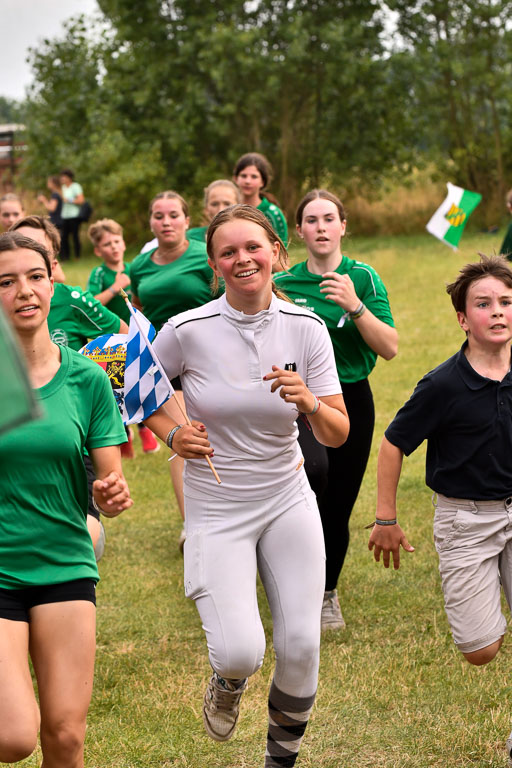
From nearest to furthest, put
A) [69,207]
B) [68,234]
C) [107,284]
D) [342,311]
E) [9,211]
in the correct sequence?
1. [342,311]
2. [9,211]
3. [107,284]
4. [69,207]
5. [68,234]

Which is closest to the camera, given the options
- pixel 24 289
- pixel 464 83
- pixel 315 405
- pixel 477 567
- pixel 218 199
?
pixel 24 289

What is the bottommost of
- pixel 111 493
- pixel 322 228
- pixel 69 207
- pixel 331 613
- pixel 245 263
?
pixel 69 207

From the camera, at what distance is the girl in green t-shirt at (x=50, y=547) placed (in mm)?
3326

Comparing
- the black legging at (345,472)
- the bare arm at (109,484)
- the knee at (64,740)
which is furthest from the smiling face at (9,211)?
the knee at (64,740)

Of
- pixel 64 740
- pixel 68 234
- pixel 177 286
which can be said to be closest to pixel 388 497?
pixel 64 740

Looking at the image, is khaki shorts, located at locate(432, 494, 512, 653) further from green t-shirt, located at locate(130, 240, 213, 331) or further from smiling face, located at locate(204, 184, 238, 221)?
smiling face, located at locate(204, 184, 238, 221)

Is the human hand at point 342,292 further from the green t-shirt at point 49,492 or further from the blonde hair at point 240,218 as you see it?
the green t-shirt at point 49,492

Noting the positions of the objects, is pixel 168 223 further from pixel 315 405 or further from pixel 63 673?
pixel 63 673

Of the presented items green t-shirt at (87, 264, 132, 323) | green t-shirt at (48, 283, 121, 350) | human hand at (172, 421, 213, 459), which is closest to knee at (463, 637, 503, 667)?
human hand at (172, 421, 213, 459)

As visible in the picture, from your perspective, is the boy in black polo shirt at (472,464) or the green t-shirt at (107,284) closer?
the boy in black polo shirt at (472,464)

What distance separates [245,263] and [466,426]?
3.65 ft

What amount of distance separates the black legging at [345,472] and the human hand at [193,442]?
1.69 metres

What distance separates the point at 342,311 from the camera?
5566mm

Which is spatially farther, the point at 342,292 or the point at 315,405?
the point at 342,292
